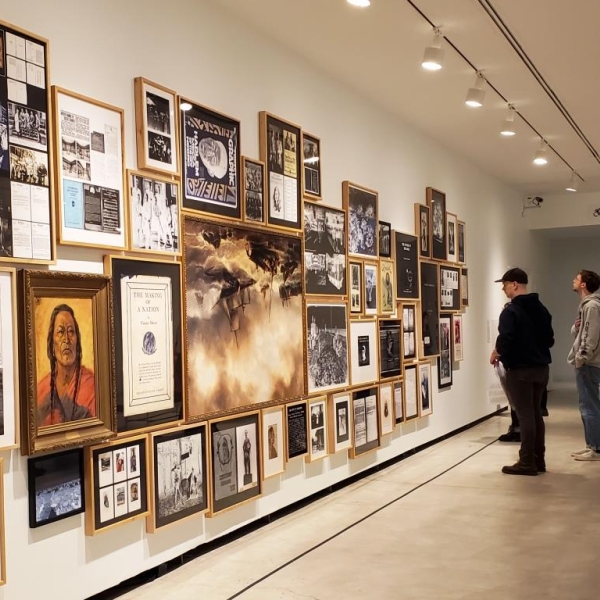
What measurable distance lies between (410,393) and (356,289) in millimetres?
1529

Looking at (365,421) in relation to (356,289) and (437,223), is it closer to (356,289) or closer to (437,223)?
(356,289)

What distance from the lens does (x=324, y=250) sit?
532 cm

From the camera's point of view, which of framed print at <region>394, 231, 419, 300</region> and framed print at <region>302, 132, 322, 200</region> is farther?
framed print at <region>394, 231, 419, 300</region>

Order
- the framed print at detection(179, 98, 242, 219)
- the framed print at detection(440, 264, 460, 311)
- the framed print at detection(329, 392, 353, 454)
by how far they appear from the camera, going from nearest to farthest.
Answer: the framed print at detection(179, 98, 242, 219) < the framed print at detection(329, 392, 353, 454) < the framed print at detection(440, 264, 460, 311)

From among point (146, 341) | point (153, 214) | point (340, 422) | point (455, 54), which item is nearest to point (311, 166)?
point (455, 54)

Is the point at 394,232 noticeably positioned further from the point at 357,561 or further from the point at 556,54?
the point at 357,561

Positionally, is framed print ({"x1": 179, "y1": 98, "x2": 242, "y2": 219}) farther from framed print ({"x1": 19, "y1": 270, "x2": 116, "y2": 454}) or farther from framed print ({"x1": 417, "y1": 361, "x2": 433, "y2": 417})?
framed print ({"x1": 417, "y1": 361, "x2": 433, "y2": 417})

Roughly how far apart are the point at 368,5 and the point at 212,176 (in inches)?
52.5

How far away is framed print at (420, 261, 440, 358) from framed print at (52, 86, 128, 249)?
4.28 metres

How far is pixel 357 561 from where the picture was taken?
154 inches

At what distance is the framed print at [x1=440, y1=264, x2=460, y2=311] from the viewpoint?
7.85 m

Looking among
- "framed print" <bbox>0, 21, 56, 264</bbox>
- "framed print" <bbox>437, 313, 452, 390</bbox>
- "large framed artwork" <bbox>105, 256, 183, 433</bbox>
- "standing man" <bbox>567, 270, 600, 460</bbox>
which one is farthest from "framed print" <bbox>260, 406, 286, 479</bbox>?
"framed print" <bbox>437, 313, 452, 390</bbox>

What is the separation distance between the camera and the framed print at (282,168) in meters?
4.66

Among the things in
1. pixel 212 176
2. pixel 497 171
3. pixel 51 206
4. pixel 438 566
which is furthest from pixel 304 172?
pixel 497 171
